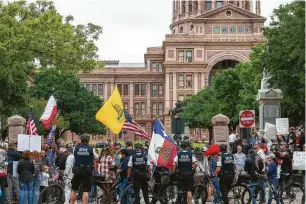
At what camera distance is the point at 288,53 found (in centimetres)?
3725

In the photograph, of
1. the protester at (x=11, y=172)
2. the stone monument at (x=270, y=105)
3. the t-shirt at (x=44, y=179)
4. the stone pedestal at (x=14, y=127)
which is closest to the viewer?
the protester at (x=11, y=172)

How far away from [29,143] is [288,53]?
18.7 m

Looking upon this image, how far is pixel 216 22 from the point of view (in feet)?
418

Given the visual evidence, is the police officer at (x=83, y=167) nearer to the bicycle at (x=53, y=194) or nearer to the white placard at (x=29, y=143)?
the bicycle at (x=53, y=194)

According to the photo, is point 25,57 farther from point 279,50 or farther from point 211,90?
point 211,90

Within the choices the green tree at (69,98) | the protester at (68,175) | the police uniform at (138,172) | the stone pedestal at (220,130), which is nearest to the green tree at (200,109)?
the green tree at (69,98)

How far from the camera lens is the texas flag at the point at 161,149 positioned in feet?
69.0

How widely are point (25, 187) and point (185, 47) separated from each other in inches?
4057

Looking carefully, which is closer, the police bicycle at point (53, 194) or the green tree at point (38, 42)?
the police bicycle at point (53, 194)

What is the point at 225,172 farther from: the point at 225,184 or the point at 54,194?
the point at 54,194

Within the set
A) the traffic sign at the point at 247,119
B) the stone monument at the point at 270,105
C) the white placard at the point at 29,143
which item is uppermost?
the stone monument at the point at 270,105

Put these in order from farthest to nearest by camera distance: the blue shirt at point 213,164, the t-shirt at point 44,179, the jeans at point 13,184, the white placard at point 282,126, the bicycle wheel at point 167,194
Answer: the white placard at point 282,126
the t-shirt at point 44,179
the blue shirt at point 213,164
the jeans at point 13,184
the bicycle wheel at point 167,194

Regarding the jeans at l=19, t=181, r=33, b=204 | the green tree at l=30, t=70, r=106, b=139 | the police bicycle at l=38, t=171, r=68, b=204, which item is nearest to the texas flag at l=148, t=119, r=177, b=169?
the police bicycle at l=38, t=171, r=68, b=204

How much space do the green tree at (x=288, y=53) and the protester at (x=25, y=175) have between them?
52.8 ft
